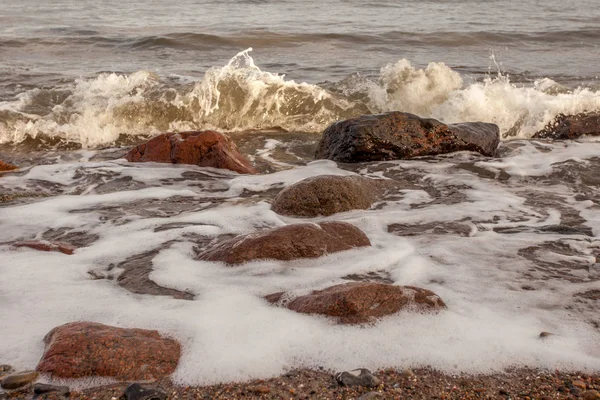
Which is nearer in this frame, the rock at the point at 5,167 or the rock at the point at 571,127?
the rock at the point at 5,167

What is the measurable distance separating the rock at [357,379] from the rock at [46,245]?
6.31 ft

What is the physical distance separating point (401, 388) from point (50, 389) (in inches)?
47.8

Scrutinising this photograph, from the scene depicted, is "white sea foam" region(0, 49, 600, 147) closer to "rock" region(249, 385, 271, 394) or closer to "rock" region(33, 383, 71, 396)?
"rock" region(33, 383, 71, 396)

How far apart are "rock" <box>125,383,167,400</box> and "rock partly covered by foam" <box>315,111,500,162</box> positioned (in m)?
4.09

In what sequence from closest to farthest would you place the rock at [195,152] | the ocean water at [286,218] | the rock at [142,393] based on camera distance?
the rock at [142,393] < the ocean water at [286,218] < the rock at [195,152]

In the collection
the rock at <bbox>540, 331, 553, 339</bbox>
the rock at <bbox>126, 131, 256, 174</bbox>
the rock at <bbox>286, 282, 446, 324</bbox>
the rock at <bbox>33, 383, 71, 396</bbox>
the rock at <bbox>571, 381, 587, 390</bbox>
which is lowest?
the rock at <bbox>126, 131, 256, 174</bbox>

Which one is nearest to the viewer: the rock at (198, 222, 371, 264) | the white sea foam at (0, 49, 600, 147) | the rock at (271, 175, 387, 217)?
the rock at (198, 222, 371, 264)

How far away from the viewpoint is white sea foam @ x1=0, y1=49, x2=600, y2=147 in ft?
25.1

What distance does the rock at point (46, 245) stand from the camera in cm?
360

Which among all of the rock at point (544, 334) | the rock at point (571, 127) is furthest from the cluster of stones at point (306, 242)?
the rock at point (571, 127)

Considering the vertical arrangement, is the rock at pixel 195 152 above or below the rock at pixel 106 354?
below

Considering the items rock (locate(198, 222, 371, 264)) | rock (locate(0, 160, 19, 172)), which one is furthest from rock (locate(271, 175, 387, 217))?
rock (locate(0, 160, 19, 172))

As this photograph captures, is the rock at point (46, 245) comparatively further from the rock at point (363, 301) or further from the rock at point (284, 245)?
the rock at point (363, 301)

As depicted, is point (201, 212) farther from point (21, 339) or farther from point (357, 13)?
point (357, 13)
